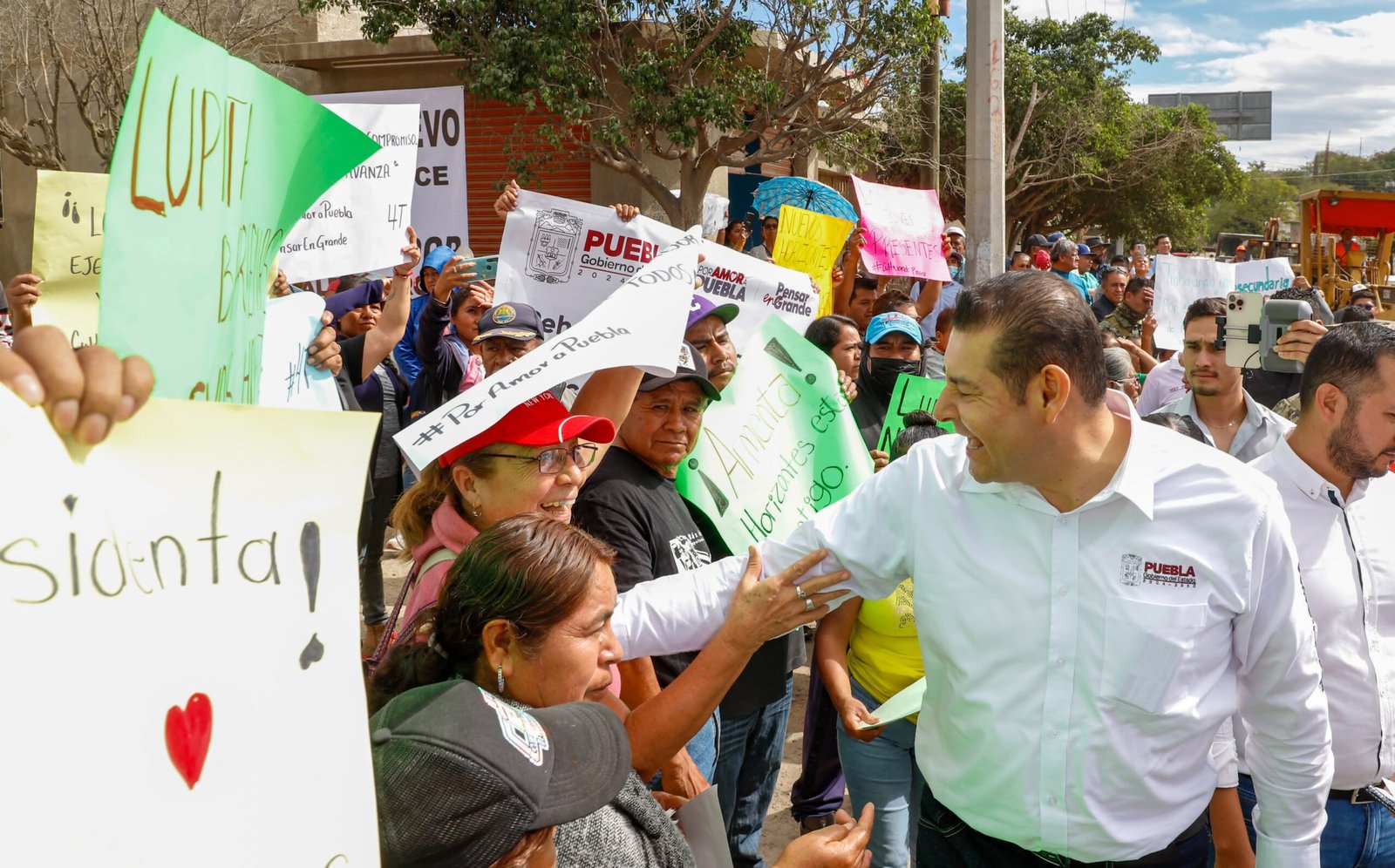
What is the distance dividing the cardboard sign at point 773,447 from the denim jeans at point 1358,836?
140cm

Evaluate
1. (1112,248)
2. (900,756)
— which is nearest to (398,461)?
(900,756)

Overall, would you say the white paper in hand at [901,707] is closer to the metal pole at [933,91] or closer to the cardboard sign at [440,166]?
the cardboard sign at [440,166]

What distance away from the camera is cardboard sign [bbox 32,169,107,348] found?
280 cm

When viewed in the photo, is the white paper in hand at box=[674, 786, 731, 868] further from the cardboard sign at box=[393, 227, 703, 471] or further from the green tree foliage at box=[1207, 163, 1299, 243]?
the green tree foliage at box=[1207, 163, 1299, 243]

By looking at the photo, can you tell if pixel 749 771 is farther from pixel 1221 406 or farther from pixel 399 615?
pixel 1221 406

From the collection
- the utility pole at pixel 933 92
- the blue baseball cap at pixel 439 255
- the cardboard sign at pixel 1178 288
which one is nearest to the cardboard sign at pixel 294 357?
the blue baseball cap at pixel 439 255

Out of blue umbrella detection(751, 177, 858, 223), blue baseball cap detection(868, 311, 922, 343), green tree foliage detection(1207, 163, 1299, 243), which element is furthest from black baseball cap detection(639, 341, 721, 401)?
green tree foliage detection(1207, 163, 1299, 243)

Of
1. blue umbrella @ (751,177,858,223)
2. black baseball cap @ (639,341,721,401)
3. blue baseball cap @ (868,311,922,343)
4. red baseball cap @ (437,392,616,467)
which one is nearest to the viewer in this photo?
red baseball cap @ (437,392,616,467)

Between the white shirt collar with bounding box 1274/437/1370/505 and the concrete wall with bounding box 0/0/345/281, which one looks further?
the concrete wall with bounding box 0/0/345/281

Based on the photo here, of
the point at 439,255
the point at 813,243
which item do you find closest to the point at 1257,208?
the point at 813,243

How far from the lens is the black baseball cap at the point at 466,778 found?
126 centimetres

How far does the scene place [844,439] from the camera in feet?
11.2

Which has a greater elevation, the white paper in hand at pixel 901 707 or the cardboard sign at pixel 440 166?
the cardboard sign at pixel 440 166

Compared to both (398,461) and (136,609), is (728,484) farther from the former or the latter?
(398,461)
